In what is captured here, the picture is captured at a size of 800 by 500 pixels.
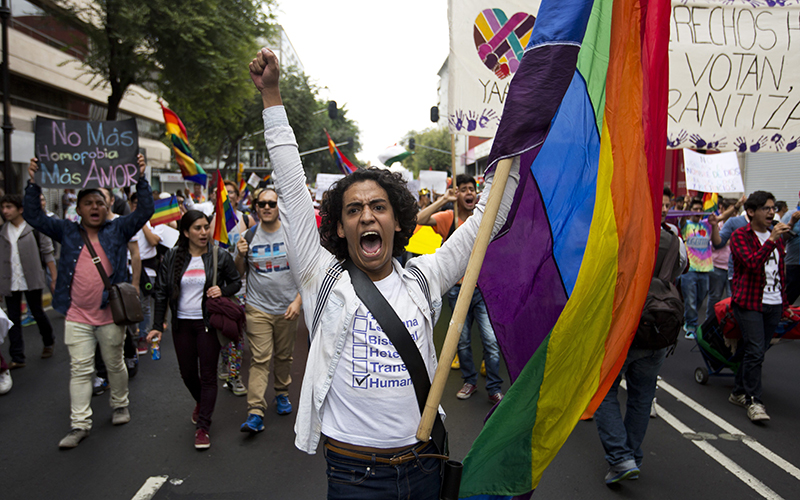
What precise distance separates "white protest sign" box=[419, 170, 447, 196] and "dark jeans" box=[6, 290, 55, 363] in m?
11.3

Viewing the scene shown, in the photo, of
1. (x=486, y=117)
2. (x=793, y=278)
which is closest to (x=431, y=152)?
(x=793, y=278)

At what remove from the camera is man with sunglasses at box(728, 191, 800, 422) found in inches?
205

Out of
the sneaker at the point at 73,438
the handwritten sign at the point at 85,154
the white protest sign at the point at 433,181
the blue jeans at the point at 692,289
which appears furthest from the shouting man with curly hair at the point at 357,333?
the white protest sign at the point at 433,181

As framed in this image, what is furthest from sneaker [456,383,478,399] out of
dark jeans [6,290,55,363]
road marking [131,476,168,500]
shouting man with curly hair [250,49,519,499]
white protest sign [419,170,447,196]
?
white protest sign [419,170,447,196]

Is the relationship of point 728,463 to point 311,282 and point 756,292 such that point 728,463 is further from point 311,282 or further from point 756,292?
point 311,282

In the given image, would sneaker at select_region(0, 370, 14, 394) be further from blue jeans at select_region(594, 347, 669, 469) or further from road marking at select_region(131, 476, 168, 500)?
blue jeans at select_region(594, 347, 669, 469)

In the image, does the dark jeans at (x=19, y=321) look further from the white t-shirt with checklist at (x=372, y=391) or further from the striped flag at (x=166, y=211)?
the white t-shirt with checklist at (x=372, y=391)

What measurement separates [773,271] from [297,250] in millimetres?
5242

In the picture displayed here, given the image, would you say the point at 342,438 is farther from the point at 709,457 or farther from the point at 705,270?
the point at 705,270

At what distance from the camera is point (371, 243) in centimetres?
210

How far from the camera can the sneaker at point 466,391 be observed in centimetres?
565

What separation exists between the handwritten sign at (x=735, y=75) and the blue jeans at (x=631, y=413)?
2101 mm

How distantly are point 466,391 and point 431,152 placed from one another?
74500mm

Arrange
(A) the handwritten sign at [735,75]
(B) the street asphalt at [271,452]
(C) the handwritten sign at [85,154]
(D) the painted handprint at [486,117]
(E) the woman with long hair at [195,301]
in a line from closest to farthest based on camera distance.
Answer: (B) the street asphalt at [271,452] < (A) the handwritten sign at [735,75] < (E) the woman with long hair at [195,301] < (C) the handwritten sign at [85,154] < (D) the painted handprint at [486,117]
